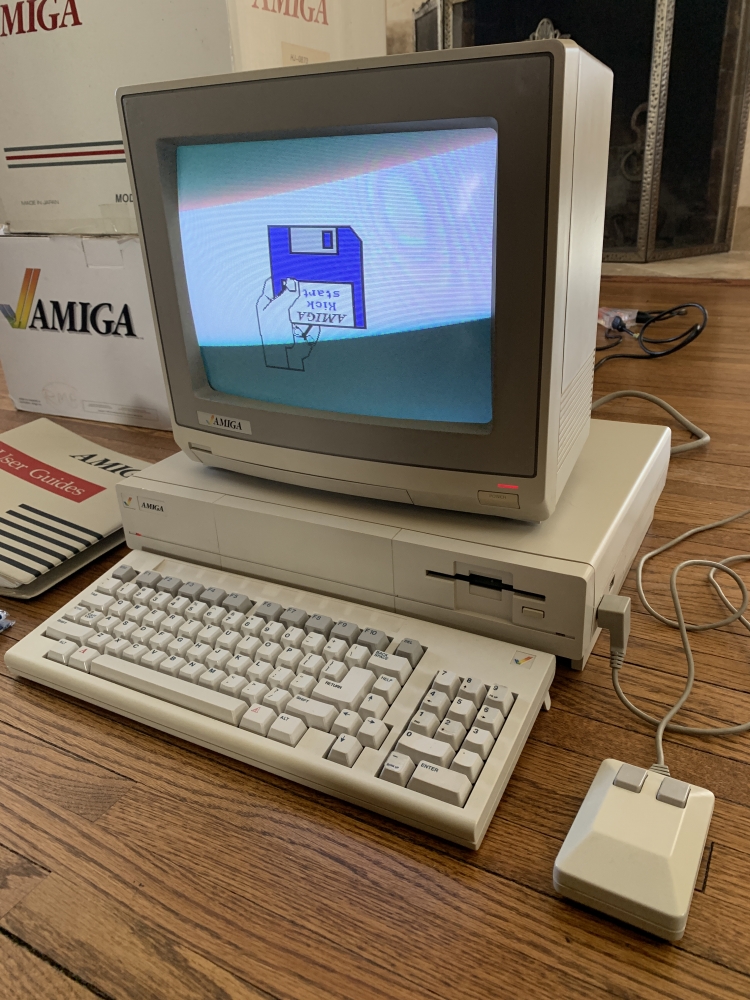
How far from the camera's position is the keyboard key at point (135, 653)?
58 cm

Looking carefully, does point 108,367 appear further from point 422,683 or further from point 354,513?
point 422,683

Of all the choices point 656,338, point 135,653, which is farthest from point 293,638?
point 656,338

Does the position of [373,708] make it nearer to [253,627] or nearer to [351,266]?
[253,627]

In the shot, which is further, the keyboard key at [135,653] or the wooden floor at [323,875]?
the keyboard key at [135,653]

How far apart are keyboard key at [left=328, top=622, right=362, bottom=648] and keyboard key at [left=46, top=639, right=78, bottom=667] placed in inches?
8.1

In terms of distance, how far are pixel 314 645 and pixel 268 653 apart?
35mm

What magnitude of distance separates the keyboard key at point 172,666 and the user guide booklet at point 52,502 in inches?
9.1

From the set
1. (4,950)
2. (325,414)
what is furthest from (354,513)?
(4,950)

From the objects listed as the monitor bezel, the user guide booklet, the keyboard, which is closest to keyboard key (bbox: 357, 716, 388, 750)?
the keyboard

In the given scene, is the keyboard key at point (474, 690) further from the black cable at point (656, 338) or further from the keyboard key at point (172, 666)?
the black cable at point (656, 338)

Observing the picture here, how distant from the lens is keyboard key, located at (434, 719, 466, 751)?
47 cm

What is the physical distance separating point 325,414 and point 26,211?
0.74 meters

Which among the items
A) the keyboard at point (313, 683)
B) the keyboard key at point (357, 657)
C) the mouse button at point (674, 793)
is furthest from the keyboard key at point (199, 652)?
the mouse button at point (674, 793)

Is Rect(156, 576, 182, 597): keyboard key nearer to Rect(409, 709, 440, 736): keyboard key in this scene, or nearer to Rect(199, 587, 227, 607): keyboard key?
Rect(199, 587, 227, 607): keyboard key
